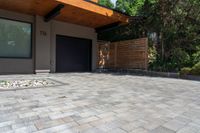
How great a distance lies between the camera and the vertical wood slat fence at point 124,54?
8.68 m

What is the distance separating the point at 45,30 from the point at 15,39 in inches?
54.1

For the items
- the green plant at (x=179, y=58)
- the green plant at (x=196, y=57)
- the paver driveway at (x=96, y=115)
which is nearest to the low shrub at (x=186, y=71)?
the green plant at (x=179, y=58)

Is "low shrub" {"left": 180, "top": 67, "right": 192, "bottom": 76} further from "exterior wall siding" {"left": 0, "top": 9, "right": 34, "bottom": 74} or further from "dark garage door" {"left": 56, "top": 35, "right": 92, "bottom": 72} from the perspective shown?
"exterior wall siding" {"left": 0, "top": 9, "right": 34, "bottom": 74}

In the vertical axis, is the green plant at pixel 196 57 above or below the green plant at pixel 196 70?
above

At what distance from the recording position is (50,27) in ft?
26.1

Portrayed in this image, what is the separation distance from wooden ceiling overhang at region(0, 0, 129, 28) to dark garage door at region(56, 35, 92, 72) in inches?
45.1

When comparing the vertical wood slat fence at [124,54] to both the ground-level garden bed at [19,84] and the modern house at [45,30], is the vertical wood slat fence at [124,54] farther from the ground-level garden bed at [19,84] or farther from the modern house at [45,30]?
the ground-level garden bed at [19,84]

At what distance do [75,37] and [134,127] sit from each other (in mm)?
7885

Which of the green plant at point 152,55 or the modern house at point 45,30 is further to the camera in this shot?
the green plant at point 152,55

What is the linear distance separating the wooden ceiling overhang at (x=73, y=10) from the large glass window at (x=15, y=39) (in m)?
0.63

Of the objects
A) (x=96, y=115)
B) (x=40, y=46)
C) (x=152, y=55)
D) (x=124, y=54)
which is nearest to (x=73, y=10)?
(x=40, y=46)

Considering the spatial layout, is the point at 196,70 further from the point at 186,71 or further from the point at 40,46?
the point at 40,46

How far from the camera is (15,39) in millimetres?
7059

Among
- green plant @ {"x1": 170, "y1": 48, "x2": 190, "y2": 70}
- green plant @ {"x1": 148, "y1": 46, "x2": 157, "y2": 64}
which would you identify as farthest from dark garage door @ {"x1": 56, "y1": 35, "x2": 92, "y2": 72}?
green plant @ {"x1": 170, "y1": 48, "x2": 190, "y2": 70}
